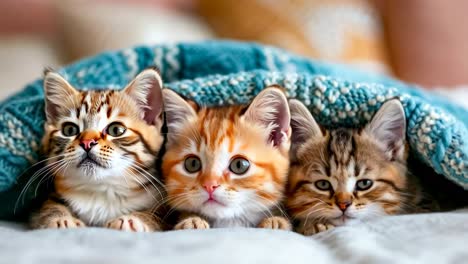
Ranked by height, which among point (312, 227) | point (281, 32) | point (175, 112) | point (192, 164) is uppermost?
point (281, 32)

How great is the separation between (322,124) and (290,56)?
294 mm

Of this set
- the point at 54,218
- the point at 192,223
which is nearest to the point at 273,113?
the point at 192,223

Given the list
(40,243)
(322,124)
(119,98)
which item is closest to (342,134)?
(322,124)

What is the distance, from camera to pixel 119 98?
3.84ft

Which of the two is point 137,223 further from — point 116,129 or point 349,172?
point 349,172

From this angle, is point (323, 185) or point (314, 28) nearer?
point (323, 185)

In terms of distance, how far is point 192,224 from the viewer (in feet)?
3.50

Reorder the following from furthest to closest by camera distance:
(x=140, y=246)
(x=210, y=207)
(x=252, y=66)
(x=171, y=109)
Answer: (x=252, y=66)
(x=171, y=109)
(x=210, y=207)
(x=140, y=246)

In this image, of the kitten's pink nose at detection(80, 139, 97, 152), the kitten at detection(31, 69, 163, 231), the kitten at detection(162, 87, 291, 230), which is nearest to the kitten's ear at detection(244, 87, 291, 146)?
the kitten at detection(162, 87, 291, 230)

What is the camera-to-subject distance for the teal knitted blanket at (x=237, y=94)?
1.10 meters

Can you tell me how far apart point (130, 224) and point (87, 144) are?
185 mm

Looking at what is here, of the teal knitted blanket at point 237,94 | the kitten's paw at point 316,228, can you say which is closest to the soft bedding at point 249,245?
the kitten's paw at point 316,228

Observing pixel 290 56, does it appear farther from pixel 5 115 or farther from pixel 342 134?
pixel 5 115

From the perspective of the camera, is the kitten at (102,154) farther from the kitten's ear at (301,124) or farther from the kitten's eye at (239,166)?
the kitten's ear at (301,124)
